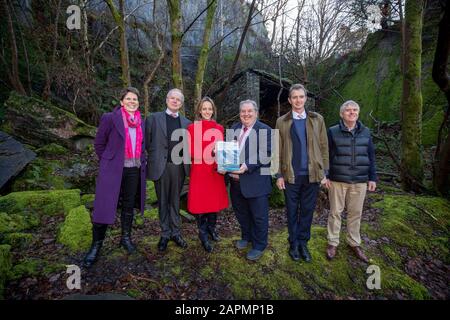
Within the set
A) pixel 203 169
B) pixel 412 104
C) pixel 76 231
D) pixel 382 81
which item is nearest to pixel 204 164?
pixel 203 169

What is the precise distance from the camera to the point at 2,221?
12.6 ft

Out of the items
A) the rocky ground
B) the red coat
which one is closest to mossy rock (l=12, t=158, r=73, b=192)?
the rocky ground

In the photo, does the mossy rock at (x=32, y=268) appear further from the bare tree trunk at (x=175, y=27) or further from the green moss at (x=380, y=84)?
the green moss at (x=380, y=84)

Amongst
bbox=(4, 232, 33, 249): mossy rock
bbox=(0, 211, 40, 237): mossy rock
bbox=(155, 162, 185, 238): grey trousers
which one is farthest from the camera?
bbox=(0, 211, 40, 237): mossy rock

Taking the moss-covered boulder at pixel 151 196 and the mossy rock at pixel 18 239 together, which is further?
the moss-covered boulder at pixel 151 196

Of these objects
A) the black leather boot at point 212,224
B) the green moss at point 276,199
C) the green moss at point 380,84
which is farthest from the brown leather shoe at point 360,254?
the green moss at point 380,84

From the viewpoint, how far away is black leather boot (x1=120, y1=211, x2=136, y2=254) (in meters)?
3.38

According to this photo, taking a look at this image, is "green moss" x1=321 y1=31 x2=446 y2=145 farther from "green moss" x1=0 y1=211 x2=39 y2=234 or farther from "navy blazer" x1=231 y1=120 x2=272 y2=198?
"green moss" x1=0 y1=211 x2=39 y2=234

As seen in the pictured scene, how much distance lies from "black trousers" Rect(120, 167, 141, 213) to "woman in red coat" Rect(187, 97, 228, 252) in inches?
28.0

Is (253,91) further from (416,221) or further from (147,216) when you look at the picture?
(147,216)

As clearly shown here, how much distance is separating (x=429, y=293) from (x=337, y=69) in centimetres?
1605

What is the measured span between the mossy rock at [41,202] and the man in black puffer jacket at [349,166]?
4.56 meters

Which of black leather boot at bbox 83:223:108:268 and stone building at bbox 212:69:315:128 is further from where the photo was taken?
stone building at bbox 212:69:315:128

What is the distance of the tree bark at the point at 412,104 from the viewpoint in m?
6.34
